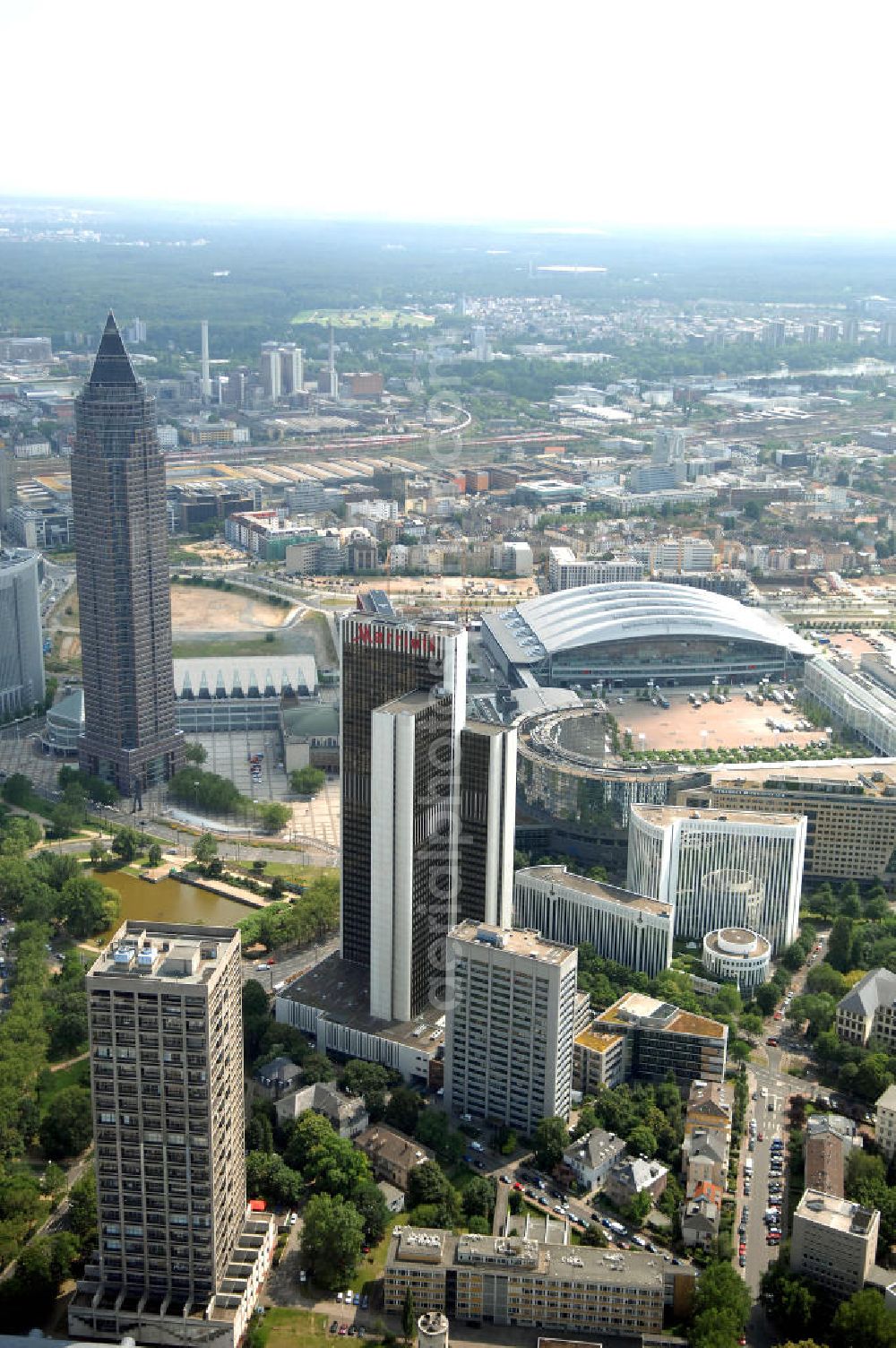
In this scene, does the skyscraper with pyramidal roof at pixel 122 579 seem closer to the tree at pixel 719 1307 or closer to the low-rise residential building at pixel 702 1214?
the low-rise residential building at pixel 702 1214

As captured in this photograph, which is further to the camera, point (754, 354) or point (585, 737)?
point (754, 354)

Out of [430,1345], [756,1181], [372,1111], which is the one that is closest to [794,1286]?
[756,1181]

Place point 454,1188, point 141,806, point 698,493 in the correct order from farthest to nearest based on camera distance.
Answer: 1. point 698,493
2. point 141,806
3. point 454,1188

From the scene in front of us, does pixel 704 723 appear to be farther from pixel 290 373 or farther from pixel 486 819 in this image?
pixel 290 373

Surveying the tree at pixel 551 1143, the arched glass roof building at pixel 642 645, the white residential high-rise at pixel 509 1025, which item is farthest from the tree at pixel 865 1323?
the arched glass roof building at pixel 642 645

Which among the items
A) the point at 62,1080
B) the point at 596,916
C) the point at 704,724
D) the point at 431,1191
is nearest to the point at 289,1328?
the point at 431,1191

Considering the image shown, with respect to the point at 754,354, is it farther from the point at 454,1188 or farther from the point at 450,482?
the point at 454,1188
